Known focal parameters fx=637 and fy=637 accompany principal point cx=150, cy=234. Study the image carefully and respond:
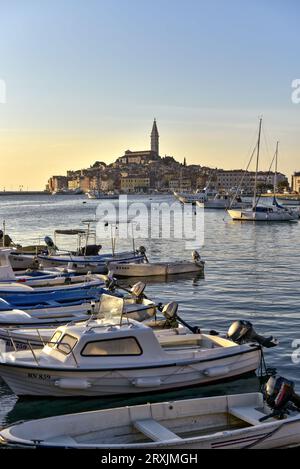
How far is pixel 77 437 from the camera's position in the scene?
398 inches

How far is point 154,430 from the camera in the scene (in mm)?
10148

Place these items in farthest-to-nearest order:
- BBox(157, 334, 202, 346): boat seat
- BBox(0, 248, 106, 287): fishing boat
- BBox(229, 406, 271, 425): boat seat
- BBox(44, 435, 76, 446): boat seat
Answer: BBox(0, 248, 106, 287): fishing boat, BBox(157, 334, 202, 346): boat seat, BBox(229, 406, 271, 425): boat seat, BBox(44, 435, 76, 446): boat seat

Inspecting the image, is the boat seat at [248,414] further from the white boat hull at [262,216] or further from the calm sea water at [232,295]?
the white boat hull at [262,216]

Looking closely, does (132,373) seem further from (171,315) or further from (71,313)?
(71,313)

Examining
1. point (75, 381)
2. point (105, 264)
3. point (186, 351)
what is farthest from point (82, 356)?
point (105, 264)

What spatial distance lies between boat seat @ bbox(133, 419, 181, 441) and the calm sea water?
277 cm

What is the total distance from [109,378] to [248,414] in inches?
131

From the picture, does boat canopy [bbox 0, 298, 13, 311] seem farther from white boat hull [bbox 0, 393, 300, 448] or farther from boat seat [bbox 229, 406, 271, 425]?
boat seat [bbox 229, 406, 271, 425]

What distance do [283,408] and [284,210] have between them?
67591 mm

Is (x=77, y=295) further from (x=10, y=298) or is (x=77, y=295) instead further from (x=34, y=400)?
(x=34, y=400)

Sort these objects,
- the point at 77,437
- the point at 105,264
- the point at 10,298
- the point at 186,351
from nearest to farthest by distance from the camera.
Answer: the point at 77,437
the point at 186,351
the point at 10,298
the point at 105,264

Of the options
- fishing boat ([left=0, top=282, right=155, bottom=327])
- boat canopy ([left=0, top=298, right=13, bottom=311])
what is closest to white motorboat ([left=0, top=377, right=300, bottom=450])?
fishing boat ([left=0, top=282, right=155, bottom=327])

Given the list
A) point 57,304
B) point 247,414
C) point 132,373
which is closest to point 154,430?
point 247,414

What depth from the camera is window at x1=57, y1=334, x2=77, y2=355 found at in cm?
1305
